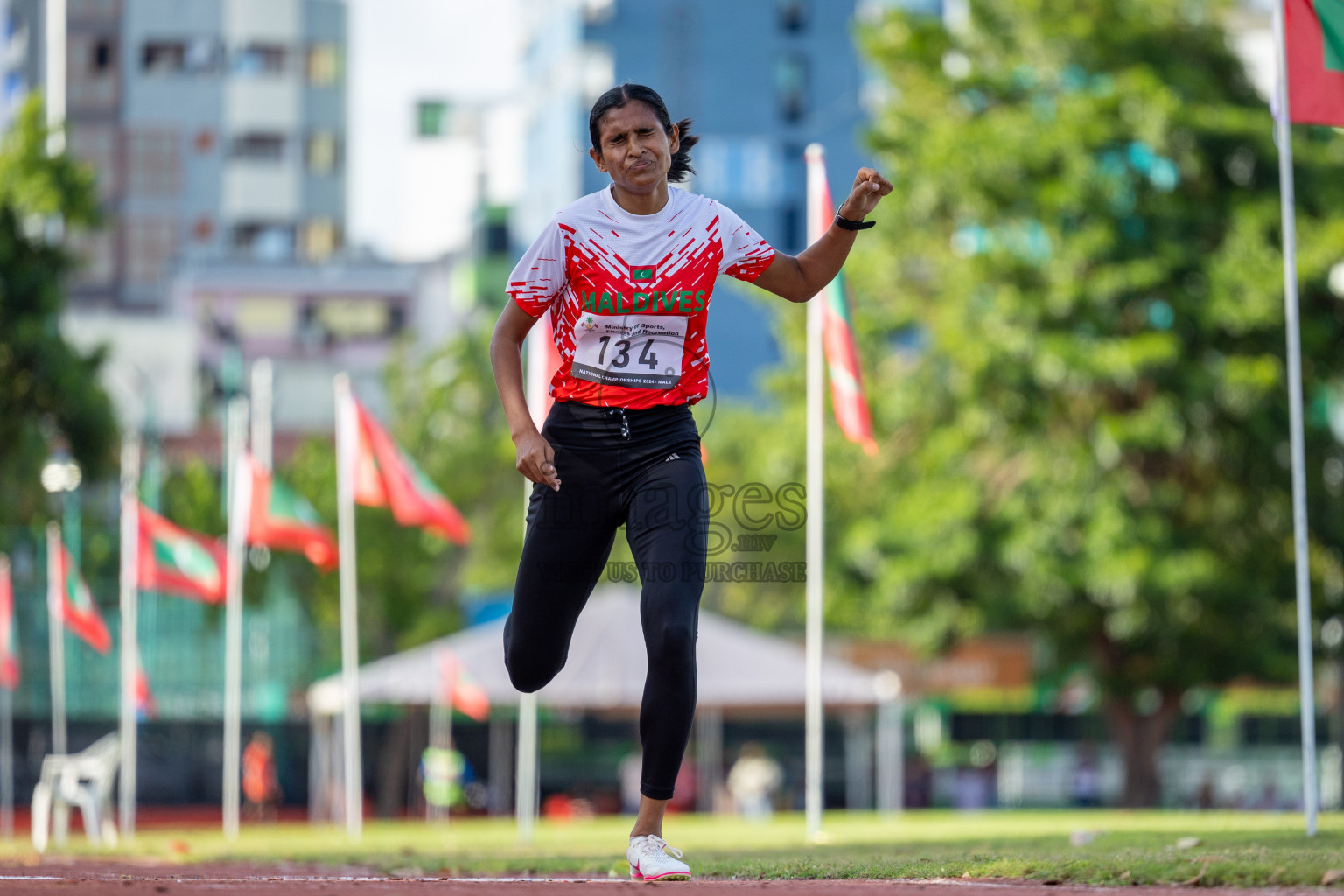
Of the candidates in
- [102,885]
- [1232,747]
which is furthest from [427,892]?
[1232,747]

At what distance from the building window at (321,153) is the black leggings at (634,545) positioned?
240 feet

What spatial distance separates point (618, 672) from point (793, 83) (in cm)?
4930

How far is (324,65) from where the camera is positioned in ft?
253

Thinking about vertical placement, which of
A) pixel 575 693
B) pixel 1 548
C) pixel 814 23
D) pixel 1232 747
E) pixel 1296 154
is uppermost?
pixel 814 23

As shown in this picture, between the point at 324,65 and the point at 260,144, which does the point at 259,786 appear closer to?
the point at 260,144

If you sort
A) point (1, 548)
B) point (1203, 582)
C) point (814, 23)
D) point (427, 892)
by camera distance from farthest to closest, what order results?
point (814, 23) < point (1, 548) < point (1203, 582) < point (427, 892)

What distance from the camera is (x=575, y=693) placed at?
93.5 ft

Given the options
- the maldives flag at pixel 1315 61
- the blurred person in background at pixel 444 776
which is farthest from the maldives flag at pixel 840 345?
the blurred person in background at pixel 444 776

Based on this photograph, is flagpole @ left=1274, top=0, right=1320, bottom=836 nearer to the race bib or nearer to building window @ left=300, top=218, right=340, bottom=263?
the race bib

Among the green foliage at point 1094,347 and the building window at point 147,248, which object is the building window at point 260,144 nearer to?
the building window at point 147,248

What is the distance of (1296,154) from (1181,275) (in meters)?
2.34

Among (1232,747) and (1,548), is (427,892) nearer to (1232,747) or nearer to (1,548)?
(1,548)

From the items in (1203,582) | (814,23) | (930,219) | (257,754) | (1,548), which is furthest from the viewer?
(814,23)

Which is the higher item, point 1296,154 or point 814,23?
point 814,23
